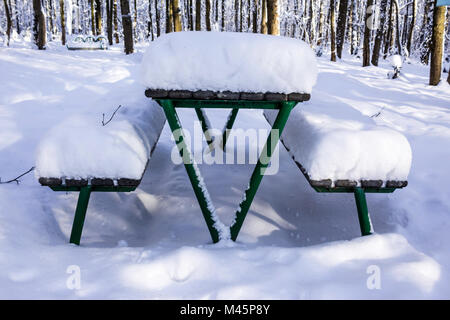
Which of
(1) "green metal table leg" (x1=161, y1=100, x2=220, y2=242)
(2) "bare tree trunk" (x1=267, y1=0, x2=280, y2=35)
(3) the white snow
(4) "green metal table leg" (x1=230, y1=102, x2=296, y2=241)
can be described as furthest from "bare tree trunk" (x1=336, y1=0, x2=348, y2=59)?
(1) "green metal table leg" (x1=161, y1=100, x2=220, y2=242)

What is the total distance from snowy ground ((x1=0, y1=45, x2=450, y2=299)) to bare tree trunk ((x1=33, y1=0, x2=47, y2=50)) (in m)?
8.01

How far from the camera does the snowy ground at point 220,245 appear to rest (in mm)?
1747

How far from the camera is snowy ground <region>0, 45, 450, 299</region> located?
1.75m

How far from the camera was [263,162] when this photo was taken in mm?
2297

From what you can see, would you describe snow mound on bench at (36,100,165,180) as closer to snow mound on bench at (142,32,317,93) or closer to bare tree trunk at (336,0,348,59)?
snow mound on bench at (142,32,317,93)

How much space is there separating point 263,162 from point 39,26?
12.9 metres

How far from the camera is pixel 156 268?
1.88 m

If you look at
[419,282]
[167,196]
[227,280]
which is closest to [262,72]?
[227,280]

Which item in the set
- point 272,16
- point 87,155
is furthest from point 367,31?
point 87,155

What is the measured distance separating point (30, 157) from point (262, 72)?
2.87m

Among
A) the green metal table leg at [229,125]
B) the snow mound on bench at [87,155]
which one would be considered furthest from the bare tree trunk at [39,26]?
the snow mound on bench at [87,155]

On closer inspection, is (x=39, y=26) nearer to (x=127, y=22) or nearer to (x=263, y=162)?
(x=127, y=22)

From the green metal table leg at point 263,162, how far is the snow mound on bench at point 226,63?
0.19 metres

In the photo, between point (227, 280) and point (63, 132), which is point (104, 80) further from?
point (227, 280)
